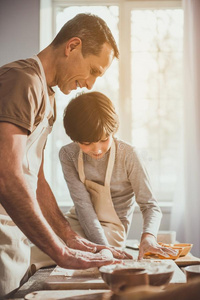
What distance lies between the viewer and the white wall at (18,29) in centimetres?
349

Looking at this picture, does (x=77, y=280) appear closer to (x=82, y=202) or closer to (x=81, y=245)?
(x=81, y=245)

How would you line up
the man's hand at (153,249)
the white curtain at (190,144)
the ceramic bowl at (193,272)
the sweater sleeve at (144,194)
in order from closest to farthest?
the ceramic bowl at (193,272)
the man's hand at (153,249)
the sweater sleeve at (144,194)
the white curtain at (190,144)

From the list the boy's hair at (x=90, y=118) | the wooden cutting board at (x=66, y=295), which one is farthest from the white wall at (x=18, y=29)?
the wooden cutting board at (x=66, y=295)

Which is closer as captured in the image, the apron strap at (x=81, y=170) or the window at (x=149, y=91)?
the apron strap at (x=81, y=170)

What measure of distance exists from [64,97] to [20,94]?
A: 109 inches

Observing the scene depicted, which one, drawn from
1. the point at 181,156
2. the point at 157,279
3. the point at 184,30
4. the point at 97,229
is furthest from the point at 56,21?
the point at 157,279

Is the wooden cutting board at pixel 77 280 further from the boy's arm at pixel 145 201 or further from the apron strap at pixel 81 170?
the apron strap at pixel 81 170

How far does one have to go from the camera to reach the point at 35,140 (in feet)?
4.03

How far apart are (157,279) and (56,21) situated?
337 cm

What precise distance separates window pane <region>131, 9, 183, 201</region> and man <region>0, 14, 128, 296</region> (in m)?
2.37

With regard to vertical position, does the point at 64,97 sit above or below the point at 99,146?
above

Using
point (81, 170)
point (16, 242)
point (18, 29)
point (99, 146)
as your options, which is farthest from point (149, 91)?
point (16, 242)

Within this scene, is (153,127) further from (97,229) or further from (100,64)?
(100,64)

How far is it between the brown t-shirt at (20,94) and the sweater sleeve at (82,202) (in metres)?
0.76
